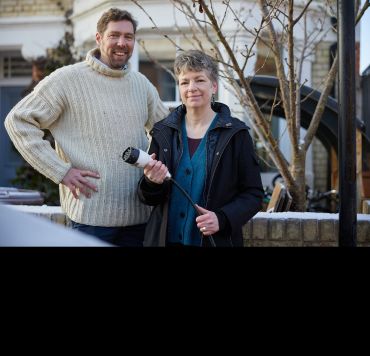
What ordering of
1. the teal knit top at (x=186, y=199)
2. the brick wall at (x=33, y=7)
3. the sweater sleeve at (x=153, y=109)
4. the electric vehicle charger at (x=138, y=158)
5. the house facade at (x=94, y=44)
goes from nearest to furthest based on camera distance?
the electric vehicle charger at (x=138, y=158), the teal knit top at (x=186, y=199), the sweater sleeve at (x=153, y=109), the house facade at (x=94, y=44), the brick wall at (x=33, y=7)

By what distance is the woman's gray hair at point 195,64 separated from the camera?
2.70m

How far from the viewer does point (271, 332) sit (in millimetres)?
1301

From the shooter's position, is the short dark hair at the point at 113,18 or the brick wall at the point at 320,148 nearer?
the short dark hair at the point at 113,18

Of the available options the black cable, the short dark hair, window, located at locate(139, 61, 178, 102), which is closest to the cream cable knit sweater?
the short dark hair

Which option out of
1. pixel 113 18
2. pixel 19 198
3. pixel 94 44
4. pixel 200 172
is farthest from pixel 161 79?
pixel 200 172

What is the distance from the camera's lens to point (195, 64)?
106 inches

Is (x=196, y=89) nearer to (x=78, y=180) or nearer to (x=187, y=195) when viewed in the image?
(x=187, y=195)

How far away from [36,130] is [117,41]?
534 millimetres

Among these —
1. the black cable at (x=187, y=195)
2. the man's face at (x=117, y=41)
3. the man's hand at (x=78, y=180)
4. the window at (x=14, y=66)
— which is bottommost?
the black cable at (x=187, y=195)

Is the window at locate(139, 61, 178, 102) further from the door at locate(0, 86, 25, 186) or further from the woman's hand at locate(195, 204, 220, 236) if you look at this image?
the woman's hand at locate(195, 204, 220, 236)

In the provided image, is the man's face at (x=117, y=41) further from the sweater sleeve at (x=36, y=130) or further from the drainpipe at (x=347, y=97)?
the drainpipe at (x=347, y=97)

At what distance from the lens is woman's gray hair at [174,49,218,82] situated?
8.86ft

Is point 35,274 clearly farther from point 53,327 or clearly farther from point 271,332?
point 271,332

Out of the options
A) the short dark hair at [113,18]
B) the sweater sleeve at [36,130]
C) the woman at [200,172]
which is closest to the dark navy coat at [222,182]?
the woman at [200,172]
